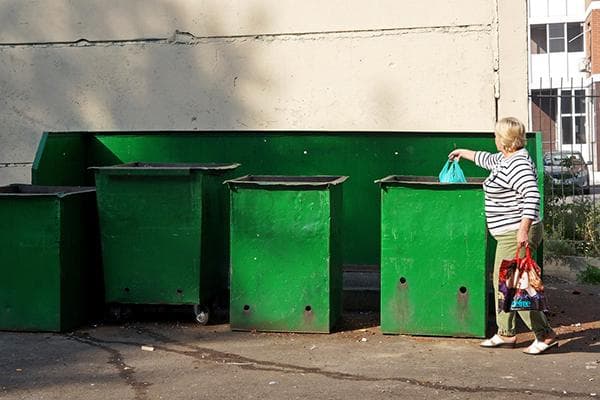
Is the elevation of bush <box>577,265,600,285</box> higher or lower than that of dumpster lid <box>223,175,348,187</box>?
lower

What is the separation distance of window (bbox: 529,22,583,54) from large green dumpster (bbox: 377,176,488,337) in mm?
38362

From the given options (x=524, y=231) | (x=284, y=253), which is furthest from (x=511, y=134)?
(x=284, y=253)

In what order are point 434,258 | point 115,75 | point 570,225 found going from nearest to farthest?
point 434,258 < point 115,75 < point 570,225

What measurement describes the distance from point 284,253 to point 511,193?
172 cm

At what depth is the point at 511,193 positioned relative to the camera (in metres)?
6.36

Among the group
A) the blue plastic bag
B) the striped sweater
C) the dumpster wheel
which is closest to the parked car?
the blue plastic bag

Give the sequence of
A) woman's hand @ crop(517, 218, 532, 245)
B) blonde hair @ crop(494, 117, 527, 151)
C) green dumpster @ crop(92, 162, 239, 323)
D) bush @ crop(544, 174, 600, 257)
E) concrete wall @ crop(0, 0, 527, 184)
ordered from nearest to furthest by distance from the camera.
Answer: woman's hand @ crop(517, 218, 532, 245), blonde hair @ crop(494, 117, 527, 151), green dumpster @ crop(92, 162, 239, 323), concrete wall @ crop(0, 0, 527, 184), bush @ crop(544, 174, 600, 257)

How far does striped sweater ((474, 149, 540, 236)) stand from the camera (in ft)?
20.5

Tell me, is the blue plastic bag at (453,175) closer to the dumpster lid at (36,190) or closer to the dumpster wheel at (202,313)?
the dumpster wheel at (202,313)

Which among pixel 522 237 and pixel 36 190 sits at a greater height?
pixel 36 190

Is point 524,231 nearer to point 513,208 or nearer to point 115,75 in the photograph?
point 513,208

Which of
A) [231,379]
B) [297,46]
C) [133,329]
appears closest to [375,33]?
[297,46]

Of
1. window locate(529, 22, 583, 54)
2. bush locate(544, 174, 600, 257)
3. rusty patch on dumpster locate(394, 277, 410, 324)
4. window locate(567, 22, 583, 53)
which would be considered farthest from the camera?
window locate(567, 22, 583, 53)

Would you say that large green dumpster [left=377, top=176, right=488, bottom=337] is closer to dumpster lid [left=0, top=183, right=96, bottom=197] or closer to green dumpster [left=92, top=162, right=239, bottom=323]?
green dumpster [left=92, top=162, right=239, bottom=323]
